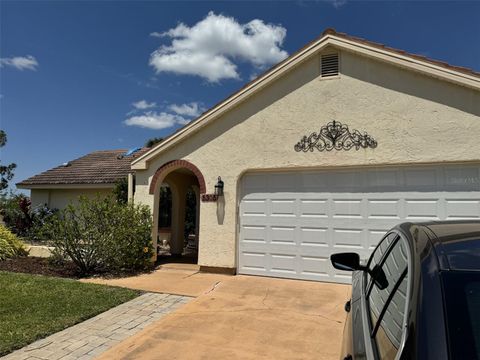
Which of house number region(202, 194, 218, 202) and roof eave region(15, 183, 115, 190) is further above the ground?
roof eave region(15, 183, 115, 190)

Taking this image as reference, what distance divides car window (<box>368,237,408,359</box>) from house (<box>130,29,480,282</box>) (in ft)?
18.5

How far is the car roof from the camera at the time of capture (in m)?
1.68

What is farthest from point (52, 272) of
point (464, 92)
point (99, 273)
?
point (464, 92)

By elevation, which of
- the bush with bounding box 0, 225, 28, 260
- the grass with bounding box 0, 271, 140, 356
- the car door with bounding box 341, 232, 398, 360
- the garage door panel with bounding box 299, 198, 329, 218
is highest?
the garage door panel with bounding box 299, 198, 329, 218

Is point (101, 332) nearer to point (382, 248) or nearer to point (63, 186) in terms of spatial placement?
point (382, 248)

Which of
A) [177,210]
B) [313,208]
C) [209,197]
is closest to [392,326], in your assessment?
[313,208]

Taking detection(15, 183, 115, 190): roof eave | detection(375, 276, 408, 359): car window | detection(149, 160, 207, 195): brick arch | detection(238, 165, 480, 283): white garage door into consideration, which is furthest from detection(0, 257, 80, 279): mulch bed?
detection(375, 276, 408, 359): car window

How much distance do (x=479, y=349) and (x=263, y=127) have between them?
8026mm

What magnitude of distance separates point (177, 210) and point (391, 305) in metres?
11.8

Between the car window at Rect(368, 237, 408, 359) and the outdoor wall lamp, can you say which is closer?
the car window at Rect(368, 237, 408, 359)

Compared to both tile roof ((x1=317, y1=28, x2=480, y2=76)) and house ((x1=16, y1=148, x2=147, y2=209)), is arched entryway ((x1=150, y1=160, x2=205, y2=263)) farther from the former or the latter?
tile roof ((x1=317, y1=28, x2=480, y2=76))

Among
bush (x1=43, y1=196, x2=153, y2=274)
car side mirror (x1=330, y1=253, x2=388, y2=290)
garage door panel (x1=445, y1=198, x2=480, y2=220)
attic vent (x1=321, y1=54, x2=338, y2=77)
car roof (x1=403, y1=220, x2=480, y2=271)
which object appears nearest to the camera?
car roof (x1=403, y1=220, x2=480, y2=271)

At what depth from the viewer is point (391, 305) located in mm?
2092

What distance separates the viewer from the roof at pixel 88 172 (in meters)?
16.1
